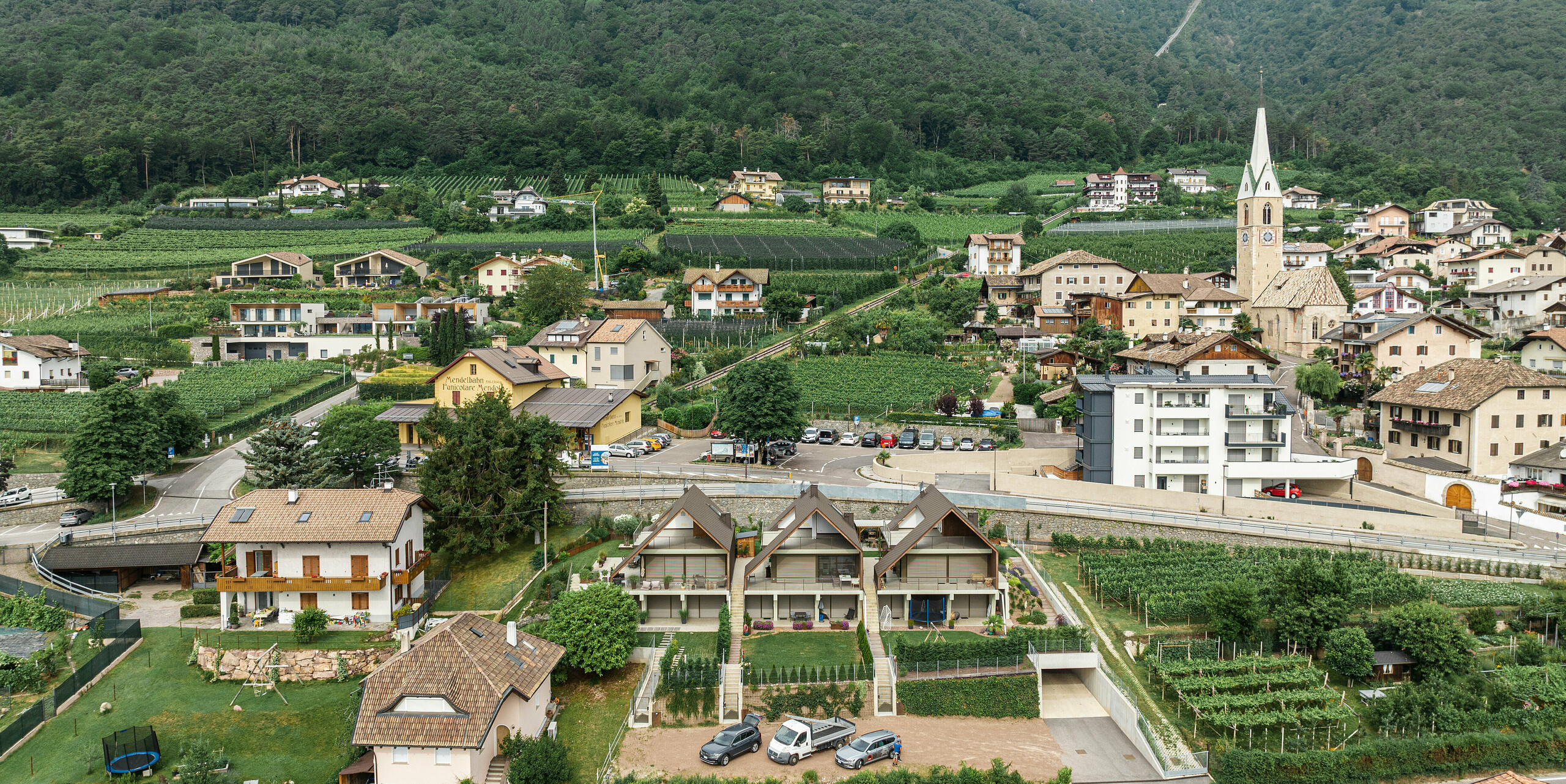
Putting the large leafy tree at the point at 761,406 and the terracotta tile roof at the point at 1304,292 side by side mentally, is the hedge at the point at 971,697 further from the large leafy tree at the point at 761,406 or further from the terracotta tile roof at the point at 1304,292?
the terracotta tile roof at the point at 1304,292

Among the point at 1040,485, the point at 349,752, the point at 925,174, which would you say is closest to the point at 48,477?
the point at 349,752

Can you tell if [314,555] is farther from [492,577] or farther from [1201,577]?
[1201,577]

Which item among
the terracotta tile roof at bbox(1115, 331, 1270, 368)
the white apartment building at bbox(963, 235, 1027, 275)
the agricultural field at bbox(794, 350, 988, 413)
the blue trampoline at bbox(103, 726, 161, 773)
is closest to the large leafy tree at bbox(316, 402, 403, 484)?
the blue trampoline at bbox(103, 726, 161, 773)

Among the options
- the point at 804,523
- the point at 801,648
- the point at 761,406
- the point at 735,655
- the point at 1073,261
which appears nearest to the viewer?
the point at 735,655

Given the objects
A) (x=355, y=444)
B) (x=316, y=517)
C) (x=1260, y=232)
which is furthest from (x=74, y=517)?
(x=1260, y=232)

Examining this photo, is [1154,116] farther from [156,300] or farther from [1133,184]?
[156,300]

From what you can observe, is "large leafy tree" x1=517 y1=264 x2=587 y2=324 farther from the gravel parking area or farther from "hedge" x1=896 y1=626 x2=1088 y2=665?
the gravel parking area

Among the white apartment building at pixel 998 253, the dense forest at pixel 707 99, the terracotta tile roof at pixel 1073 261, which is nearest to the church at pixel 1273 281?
the terracotta tile roof at pixel 1073 261

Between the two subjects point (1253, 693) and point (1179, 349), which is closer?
point (1253, 693)
